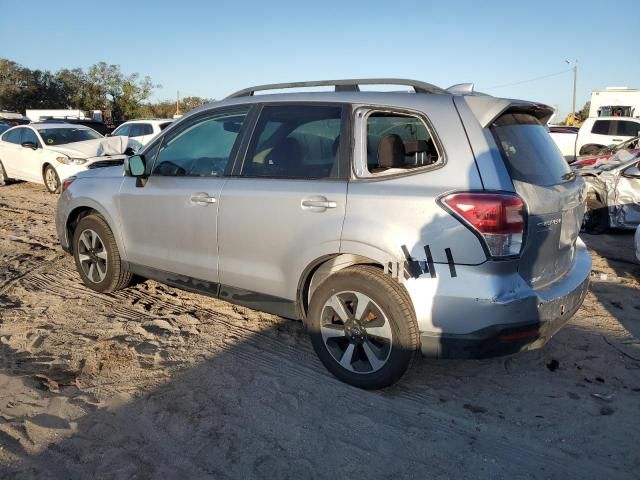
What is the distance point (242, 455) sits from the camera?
2744 mm

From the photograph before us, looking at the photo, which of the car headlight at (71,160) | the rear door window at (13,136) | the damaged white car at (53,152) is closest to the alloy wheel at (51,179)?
the damaged white car at (53,152)

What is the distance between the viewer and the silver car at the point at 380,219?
2910mm

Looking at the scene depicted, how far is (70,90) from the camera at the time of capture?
182 feet

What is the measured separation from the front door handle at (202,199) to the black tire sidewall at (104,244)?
127 centimetres

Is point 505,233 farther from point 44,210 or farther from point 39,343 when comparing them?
point 44,210

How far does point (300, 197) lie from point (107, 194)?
2.23 metres

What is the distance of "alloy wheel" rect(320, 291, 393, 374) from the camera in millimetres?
3199

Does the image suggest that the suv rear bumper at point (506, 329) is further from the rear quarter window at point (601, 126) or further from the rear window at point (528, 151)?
the rear quarter window at point (601, 126)

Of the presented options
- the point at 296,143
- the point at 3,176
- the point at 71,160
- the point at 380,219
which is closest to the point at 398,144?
the point at 380,219

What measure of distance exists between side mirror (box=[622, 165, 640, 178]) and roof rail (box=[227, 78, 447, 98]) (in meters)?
6.03

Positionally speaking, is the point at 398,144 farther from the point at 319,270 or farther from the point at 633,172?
the point at 633,172

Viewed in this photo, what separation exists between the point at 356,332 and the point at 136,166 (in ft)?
7.63

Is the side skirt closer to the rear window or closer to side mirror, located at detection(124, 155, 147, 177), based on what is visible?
side mirror, located at detection(124, 155, 147, 177)

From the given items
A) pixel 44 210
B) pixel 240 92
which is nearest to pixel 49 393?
pixel 240 92
